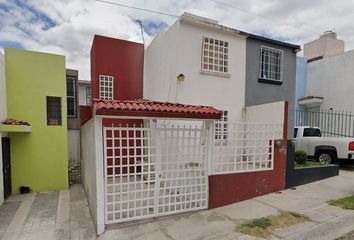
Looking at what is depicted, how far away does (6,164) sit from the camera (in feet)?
27.6

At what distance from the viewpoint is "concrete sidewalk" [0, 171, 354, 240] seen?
4766mm

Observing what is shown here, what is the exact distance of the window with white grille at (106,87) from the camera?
34.7 feet

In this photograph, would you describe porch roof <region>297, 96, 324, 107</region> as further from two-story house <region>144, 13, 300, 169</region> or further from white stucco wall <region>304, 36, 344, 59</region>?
two-story house <region>144, 13, 300, 169</region>

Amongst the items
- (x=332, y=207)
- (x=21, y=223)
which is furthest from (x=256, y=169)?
(x=21, y=223)

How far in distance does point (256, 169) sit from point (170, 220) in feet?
9.70

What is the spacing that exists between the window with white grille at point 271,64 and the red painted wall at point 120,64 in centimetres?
556

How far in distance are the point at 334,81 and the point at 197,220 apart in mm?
14423

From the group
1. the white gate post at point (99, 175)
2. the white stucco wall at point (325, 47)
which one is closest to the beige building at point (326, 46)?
the white stucco wall at point (325, 47)

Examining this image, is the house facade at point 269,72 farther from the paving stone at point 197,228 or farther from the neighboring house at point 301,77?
the neighboring house at point 301,77

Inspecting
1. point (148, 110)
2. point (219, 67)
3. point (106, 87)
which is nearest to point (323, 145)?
point (219, 67)

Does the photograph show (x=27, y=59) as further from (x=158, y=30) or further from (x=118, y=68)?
(x=158, y=30)

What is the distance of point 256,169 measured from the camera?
6.78 meters

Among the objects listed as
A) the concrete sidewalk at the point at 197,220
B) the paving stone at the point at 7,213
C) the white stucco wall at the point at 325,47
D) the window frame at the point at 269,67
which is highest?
the white stucco wall at the point at 325,47

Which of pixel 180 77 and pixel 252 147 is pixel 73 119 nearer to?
pixel 180 77
